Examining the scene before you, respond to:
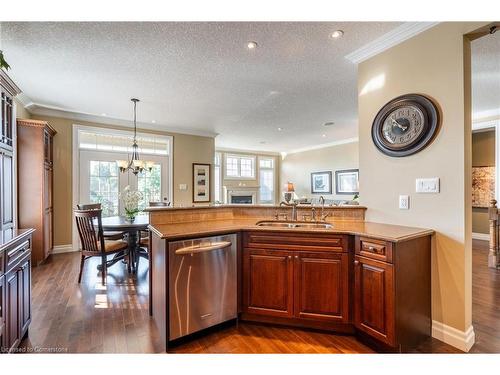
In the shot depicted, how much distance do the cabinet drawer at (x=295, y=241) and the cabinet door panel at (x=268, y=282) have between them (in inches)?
2.3

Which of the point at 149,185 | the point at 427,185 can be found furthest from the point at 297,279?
the point at 149,185

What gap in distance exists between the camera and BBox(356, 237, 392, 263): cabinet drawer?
173cm

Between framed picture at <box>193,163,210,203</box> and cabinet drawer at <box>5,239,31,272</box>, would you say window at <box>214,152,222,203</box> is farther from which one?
cabinet drawer at <box>5,239,31,272</box>

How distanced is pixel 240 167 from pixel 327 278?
7367 millimetres

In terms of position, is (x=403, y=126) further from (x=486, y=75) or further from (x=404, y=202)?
(x=486, y=75)

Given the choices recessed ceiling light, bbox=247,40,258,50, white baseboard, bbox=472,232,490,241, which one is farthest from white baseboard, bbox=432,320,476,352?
white baseboard, bbox=472,232,490,241

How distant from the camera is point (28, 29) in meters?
2.15

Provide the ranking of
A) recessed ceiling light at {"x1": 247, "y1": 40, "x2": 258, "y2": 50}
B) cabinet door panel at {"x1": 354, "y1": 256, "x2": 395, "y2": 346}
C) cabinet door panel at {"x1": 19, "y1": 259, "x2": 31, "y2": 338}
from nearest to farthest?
cabinet door panel at {"x1": 354, "y1": 256, "x2": 395, "y2": 346}, cabinet door panel at {"x1": 19, "y1": 259, "x2": 31, "y2": 338}, recessed ceiling light at {"x1": 247, "y1": 40, "x2": 258, "y2": 50}

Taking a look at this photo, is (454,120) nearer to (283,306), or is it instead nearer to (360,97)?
(360,97)

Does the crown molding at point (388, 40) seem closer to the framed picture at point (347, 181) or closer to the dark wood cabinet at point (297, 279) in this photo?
the dark wood cabinet at point (297, 279)

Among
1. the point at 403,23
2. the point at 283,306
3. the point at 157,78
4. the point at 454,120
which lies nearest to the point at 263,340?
the point at 283,306

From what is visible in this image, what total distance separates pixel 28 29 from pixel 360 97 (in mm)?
3177

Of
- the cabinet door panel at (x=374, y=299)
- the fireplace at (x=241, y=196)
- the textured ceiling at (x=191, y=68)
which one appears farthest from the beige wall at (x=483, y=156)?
the fireplace at (x=241, y=196)

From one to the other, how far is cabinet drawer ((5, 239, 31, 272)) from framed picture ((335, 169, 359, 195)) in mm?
7214
